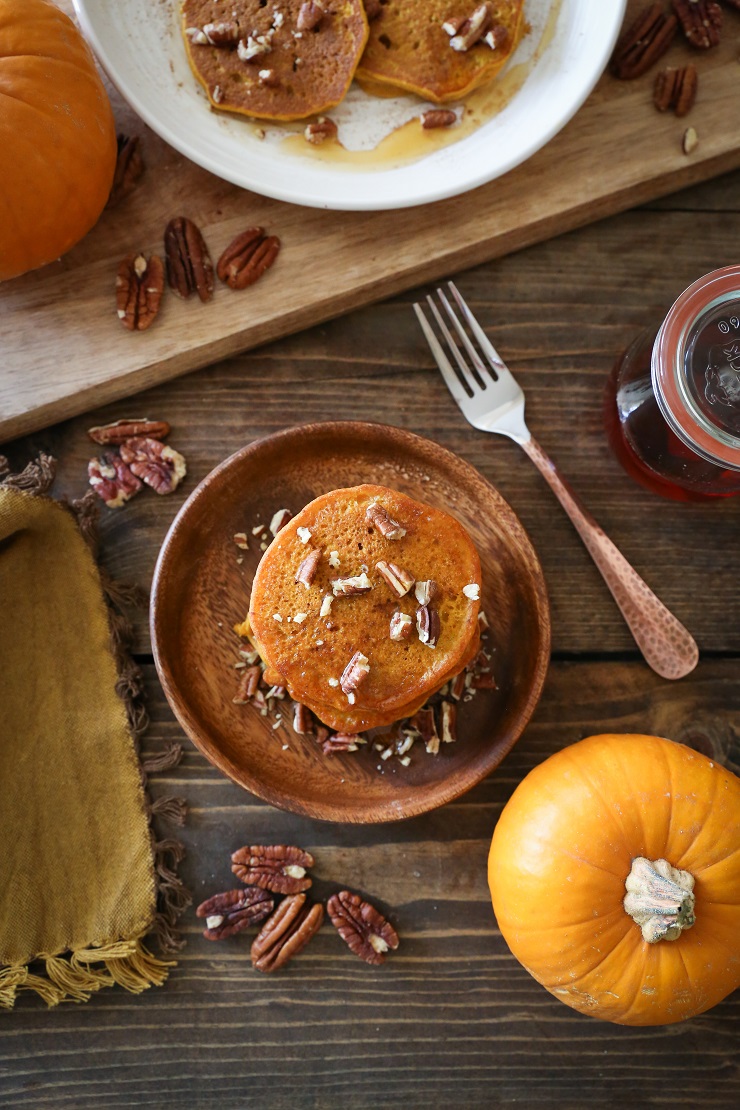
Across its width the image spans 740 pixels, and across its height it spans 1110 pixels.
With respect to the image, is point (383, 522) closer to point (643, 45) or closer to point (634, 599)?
point (634, 599)

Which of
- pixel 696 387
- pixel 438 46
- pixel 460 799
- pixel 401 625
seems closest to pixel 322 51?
pixel 438 46

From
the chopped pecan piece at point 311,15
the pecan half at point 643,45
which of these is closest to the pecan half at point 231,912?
the chopped pecan piece at point 311,15

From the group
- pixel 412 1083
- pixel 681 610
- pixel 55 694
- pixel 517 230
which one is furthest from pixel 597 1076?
pixel 517 230

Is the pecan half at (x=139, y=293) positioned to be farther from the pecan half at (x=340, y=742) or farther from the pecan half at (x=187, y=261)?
the pecan half at (x=340, y=742)

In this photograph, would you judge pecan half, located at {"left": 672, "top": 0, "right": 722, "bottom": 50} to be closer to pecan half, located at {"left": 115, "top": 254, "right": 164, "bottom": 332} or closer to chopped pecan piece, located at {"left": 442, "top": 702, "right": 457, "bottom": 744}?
pecan half, located at {"left": 115, "top": 254, "right": 164, "bottom": 332}

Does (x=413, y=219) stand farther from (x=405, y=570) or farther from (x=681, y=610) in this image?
(x=681, y=610)
